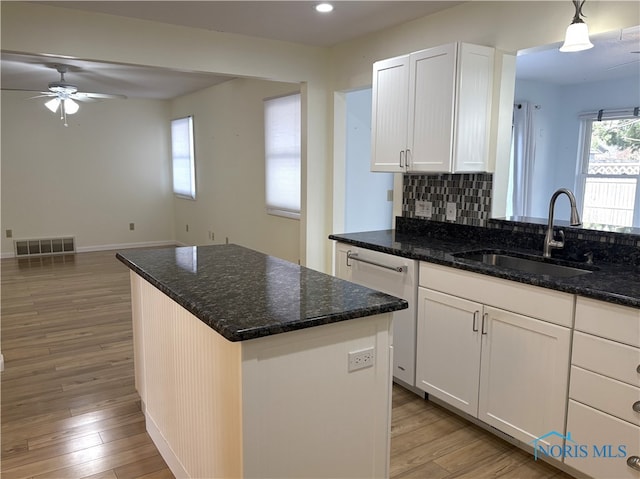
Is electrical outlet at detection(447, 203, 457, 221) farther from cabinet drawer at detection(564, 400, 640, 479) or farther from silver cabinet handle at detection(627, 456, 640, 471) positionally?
silver cabinet handle at detection(627, 456, 640, 471)

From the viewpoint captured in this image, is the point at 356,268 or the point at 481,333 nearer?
the point at 481,333

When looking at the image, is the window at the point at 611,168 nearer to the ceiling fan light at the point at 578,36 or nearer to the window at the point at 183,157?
the ceiling fan light at the point at 578,36

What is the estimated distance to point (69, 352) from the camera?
11.6ft

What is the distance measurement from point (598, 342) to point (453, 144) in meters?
1.32

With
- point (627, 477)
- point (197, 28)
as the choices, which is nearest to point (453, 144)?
point (627, 477)

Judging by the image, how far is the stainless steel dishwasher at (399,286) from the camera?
270 cm

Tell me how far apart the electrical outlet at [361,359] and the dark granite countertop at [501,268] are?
0.86 m

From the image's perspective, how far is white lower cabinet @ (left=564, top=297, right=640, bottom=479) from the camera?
179 centimetres

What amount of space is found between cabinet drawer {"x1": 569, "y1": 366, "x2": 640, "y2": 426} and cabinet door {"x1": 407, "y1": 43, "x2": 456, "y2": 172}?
51.7 inches

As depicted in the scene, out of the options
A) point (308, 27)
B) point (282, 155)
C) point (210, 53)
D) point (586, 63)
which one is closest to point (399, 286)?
point (308, 27)

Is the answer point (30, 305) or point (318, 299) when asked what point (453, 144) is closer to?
point (318, 299)

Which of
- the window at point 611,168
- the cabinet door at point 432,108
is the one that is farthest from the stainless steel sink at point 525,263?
the window at point 611,168

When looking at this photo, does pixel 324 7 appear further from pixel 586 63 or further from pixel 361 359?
pixel 586 63

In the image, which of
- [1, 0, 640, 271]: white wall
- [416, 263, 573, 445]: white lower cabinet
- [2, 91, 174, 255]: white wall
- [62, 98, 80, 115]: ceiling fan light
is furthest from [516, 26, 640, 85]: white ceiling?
[2, 91, 174, 255]: white wall
